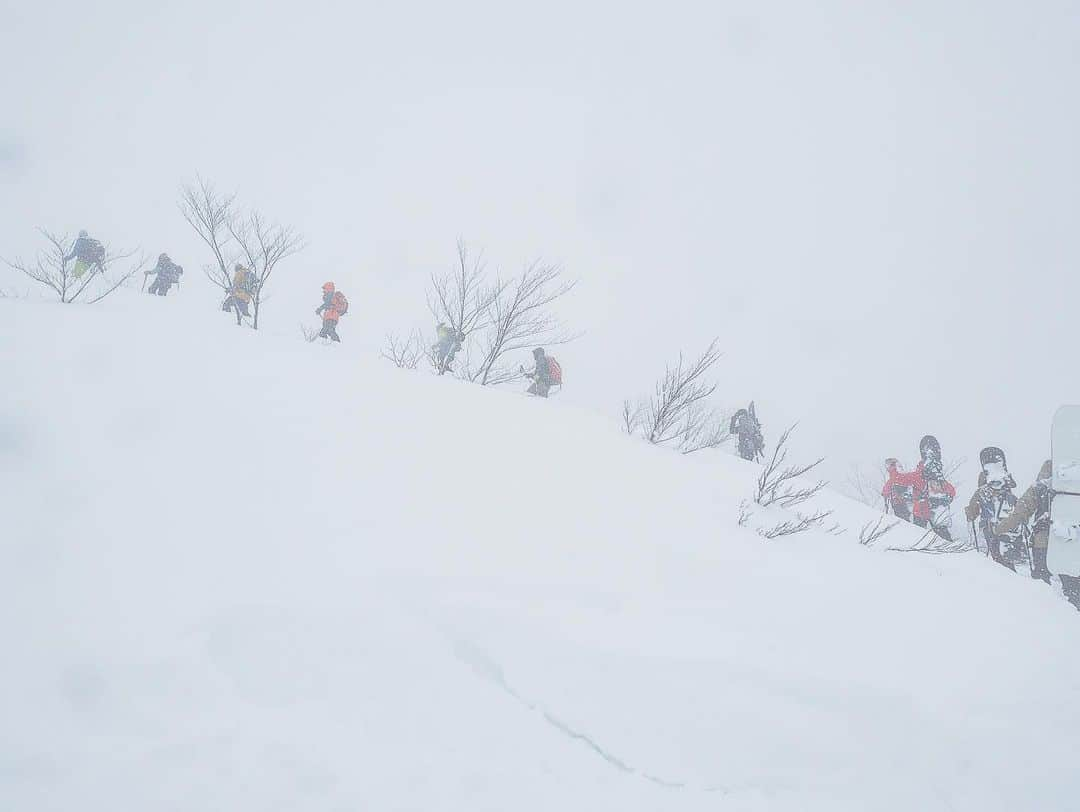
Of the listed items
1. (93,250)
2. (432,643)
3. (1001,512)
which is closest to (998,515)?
(1001,512)

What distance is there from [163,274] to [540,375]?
9.08 metres

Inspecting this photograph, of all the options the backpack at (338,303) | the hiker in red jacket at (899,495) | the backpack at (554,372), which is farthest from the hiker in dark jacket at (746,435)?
the backpack at (338,303)

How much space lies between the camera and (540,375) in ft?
30.5

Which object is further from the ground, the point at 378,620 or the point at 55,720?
the point at 378,620

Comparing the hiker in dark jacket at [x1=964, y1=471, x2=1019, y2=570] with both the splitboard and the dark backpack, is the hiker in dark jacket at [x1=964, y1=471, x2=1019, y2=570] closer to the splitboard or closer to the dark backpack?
the splitboard

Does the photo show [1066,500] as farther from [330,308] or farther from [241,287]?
[241,287]

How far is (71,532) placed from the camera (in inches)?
93.7

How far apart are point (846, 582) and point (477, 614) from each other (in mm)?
2540

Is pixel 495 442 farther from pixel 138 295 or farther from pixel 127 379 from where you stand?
pixel 138 295

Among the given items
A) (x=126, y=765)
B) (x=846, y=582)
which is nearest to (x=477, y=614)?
(x=126, y=765)

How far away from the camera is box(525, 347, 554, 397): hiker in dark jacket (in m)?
9.29

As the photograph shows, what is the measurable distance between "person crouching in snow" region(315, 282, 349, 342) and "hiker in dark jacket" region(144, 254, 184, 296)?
399 centimetres

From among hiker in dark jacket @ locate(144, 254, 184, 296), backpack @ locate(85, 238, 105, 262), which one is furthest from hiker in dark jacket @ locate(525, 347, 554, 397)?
backpack @ locate(85, 238, 105, 262)

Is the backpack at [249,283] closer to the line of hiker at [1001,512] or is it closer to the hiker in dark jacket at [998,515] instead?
the line of hiker at [1001,512]
